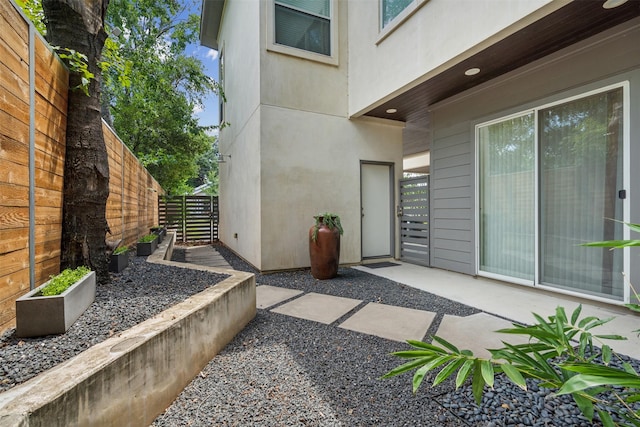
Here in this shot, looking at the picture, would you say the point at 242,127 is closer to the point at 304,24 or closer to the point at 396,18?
the point at 304,24

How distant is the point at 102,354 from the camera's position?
1.36 meters

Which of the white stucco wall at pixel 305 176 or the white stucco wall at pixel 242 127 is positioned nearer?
the white stucco wall at pixel 305 176

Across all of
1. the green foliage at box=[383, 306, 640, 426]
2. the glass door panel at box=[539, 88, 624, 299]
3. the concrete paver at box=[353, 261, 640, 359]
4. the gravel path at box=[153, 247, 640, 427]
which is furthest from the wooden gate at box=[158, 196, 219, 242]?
the green foliage at box=[383, 306, 640, 426]

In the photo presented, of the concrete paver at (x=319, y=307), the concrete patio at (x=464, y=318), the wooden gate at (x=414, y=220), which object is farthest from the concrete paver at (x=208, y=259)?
the wooden gate at (x=414, y=220)

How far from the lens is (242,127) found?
19.7 feet

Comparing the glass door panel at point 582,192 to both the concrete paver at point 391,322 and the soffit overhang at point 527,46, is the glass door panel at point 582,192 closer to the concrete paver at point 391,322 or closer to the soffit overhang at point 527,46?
the soffit overhang at point 527,46

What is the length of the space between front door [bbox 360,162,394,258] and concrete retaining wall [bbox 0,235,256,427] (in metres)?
3.80

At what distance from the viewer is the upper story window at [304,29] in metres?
4.93

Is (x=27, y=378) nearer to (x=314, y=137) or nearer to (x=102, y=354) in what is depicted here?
(x=102, y=354)

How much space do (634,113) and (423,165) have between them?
7.07m

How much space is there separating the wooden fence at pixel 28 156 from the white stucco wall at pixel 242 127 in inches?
109

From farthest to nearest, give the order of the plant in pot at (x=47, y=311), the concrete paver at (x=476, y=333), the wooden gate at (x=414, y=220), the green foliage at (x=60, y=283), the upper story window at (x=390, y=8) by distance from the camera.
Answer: the wooden gate at (x=414, y=220), the upper story window at (x=390, y=8), the concrete paver at (x=476, y=333), the green foliage at (x=60, y=283), the plant in pot at (x=47, y=311)

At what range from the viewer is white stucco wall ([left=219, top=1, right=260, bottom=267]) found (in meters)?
4.98

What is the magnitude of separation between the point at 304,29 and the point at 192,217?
23.9ft
